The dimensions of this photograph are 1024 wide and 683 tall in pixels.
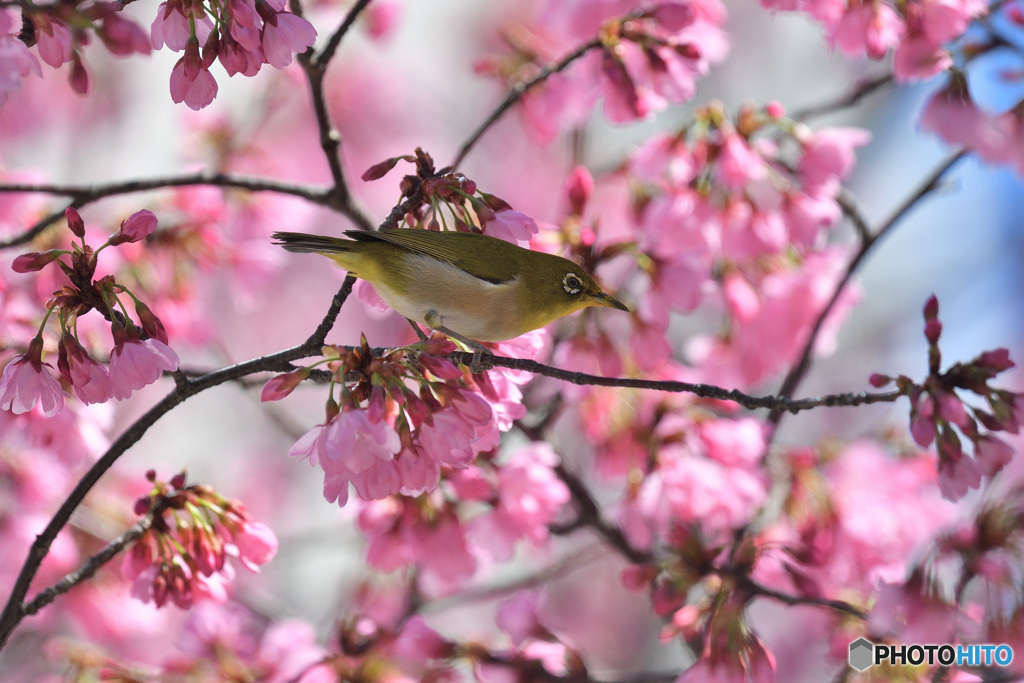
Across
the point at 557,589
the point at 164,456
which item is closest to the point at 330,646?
the point at 557,589

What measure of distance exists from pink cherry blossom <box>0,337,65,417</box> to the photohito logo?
6.50 ft

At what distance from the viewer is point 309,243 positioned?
1.44 m

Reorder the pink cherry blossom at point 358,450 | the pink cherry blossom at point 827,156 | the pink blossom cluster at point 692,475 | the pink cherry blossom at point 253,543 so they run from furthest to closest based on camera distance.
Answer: the pink cherry blossom at point 827,156 < the pink blossom cluster at point 692,475 < the pink cherry blossom at point 253,543 < the pink cherry blossom at point 358,450

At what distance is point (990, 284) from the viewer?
5.90 m

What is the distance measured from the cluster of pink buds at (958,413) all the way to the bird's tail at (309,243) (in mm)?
996

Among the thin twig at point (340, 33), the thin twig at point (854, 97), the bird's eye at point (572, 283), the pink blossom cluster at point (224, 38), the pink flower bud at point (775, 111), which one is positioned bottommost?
the bird's eye at point (572, 283)

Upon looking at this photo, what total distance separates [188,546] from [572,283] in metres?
0.92

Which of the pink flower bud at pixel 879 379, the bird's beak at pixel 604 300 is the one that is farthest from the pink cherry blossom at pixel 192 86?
the pink flower bud at pixel 879 379

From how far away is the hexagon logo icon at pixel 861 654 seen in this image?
2.09 meters

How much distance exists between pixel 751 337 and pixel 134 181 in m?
2.07

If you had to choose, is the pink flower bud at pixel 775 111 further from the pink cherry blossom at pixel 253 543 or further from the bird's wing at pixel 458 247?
the pink cherry blossom at pixel 253 543

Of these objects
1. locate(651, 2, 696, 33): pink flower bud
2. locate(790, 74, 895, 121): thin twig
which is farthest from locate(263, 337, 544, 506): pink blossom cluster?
locate(790, 74, 895, 121): thin twig

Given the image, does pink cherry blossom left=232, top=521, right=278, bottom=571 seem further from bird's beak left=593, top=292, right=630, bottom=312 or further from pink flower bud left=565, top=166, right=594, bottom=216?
pink flower bud left=565, top=166, right=594, bottom=216

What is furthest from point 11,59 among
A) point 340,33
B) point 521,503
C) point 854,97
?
point 854,97
